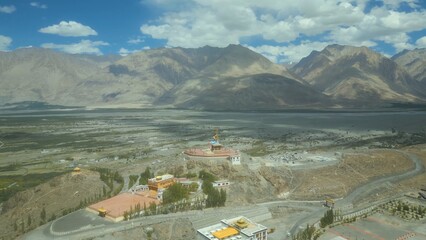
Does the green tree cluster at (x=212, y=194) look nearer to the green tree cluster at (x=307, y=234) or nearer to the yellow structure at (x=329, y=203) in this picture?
the green tree cluster at (x=307, y=234)

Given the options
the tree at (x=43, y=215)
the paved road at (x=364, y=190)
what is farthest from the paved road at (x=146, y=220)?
the tree at (x=43, y=215)

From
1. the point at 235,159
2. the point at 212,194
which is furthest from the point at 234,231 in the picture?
the point at 235,159

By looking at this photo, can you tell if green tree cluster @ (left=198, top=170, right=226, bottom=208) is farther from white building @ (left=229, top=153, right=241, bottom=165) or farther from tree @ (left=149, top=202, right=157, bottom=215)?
tree @ (left=149, top=202, right=157, bottom=215)

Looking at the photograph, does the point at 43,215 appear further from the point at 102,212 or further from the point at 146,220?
the point at 146,220

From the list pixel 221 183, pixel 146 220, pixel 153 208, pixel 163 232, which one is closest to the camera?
pixel 163 232

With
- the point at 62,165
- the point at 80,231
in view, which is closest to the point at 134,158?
the point at 62,165

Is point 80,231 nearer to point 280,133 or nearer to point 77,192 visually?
point 77,192
